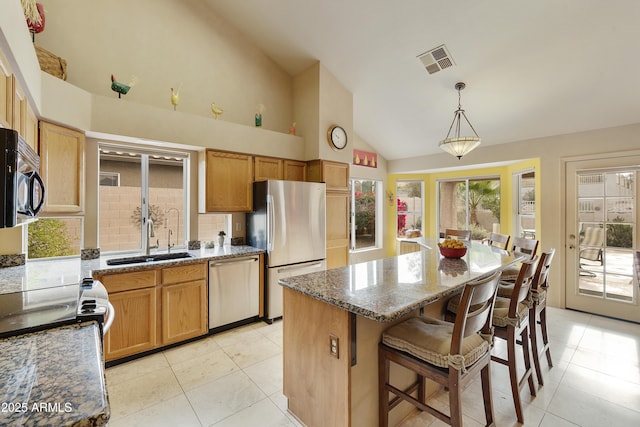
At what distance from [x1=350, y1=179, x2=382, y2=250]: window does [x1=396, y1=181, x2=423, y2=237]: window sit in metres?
0.51

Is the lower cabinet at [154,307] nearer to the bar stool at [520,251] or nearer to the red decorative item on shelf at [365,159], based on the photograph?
the bar stool at [520,251]

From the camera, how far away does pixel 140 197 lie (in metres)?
3.41

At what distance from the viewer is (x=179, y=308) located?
115 inches

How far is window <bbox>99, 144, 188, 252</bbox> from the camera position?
3.21 meters

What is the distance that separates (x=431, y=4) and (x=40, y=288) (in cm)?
398

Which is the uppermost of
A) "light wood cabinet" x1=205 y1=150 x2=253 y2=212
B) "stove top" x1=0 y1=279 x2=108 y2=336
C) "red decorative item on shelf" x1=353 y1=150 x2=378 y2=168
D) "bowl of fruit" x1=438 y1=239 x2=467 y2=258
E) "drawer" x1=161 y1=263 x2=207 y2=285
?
"red decorative item on shelf" x1=353 y1=150 x2=378 y2=168

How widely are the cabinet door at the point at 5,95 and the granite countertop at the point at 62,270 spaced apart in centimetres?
110

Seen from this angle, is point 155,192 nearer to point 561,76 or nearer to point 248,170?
point 248,170

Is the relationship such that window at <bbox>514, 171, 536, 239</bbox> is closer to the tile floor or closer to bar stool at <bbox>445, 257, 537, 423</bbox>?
the tile floor

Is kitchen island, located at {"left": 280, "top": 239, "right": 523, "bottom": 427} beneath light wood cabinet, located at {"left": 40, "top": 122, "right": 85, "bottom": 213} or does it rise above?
beneath

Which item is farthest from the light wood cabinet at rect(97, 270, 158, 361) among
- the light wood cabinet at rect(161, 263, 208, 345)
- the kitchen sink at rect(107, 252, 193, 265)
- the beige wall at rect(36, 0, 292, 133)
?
the beige wall at rect(36, 0, 292, 133)

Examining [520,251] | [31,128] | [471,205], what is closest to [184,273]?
[31,128]

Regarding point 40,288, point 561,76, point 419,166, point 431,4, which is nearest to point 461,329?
point 40,288

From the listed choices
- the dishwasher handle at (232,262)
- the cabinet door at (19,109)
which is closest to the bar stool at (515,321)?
the dishwasher handle at (232,262)
